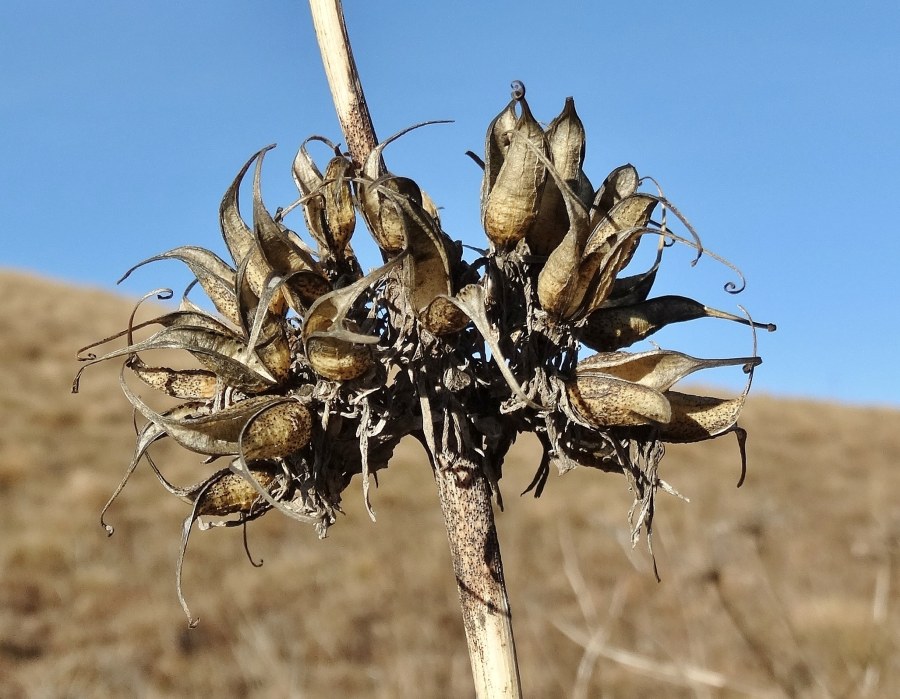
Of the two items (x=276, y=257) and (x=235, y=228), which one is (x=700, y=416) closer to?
(x=276, y=257)

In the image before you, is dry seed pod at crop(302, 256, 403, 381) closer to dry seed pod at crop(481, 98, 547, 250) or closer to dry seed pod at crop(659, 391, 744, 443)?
dry seed pod at crop(481, 98, 547, 250)

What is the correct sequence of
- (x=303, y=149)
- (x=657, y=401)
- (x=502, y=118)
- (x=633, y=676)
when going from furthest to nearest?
(x=633, y=676)
(x=303, y=149)
(x=502, y=118)
(x=657, y=401)

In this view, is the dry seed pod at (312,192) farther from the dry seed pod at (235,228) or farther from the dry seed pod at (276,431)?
the dry seed pod at (276,431)

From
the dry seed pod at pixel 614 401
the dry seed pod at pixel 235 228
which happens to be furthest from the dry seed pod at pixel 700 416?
the dry seed pod at pixel 235 228

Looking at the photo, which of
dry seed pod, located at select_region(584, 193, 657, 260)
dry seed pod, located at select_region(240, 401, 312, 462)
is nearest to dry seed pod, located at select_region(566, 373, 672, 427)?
dry seed pod, located at select_region(584, 193, 657, 260)

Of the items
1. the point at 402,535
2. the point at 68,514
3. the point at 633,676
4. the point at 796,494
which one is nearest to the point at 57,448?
the point at 68,514

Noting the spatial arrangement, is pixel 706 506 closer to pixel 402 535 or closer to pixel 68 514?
pixel 402 535
